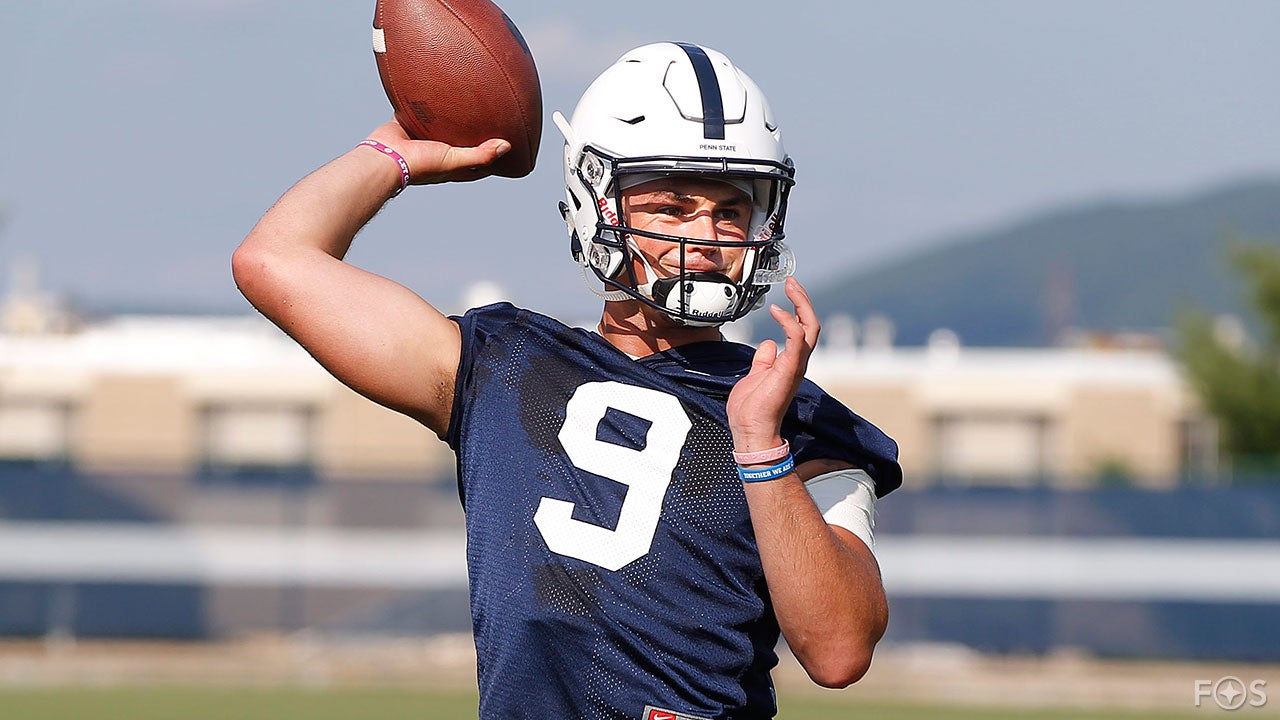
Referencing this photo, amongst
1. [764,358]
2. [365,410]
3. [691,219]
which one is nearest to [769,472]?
[764,358]

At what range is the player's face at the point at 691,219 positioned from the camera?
2.53 meters

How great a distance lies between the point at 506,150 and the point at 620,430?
0.65 m

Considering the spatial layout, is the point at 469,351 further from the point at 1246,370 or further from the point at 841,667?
the point at 1246,370

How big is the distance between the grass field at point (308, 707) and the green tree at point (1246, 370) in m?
13.9

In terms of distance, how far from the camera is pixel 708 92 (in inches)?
102

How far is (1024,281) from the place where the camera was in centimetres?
19338

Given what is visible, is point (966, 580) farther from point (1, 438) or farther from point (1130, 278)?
point (1130, 278)

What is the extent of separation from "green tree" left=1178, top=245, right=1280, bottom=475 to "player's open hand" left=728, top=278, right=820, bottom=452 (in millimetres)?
22490

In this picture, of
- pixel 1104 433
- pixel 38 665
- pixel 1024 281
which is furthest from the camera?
pixel 1024 281

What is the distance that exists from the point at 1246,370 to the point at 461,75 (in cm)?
2273

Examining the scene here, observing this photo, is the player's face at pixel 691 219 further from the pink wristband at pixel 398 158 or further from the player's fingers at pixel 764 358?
the pink wristband at pixel 398 158

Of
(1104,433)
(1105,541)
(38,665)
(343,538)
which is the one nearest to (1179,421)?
(1104,433)
